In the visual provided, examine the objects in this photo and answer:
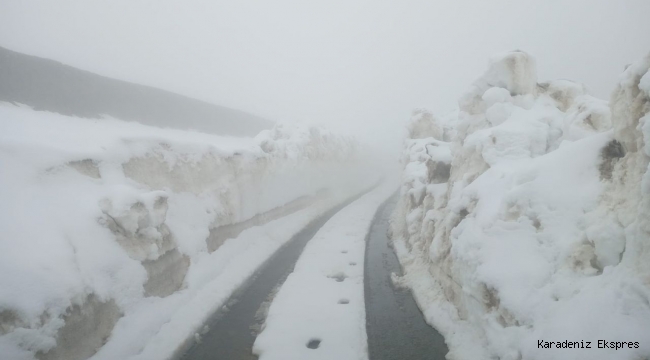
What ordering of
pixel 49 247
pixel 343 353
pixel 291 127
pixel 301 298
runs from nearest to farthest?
1. pixel 49 247
2. pixel 343 353
3. pixel 301 298
4. pixel 291 127

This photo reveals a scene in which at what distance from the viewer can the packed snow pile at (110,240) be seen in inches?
201

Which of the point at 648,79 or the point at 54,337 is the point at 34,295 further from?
the point at 648,79

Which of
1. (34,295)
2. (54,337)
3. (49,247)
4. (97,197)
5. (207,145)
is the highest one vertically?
(207,145)

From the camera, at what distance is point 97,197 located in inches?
272

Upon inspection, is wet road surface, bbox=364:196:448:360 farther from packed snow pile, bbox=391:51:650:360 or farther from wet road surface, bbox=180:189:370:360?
wet road surface, bbox=180:189:370:360

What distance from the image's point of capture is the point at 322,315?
7.36 m

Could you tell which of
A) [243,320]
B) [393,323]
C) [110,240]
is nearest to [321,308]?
[393,323]

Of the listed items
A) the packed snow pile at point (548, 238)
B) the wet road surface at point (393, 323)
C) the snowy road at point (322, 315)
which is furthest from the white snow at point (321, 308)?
the packed snow pile at point (548, 238)

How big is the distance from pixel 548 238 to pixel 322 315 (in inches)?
183

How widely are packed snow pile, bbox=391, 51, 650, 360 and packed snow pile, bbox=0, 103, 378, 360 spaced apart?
5430 millimetres

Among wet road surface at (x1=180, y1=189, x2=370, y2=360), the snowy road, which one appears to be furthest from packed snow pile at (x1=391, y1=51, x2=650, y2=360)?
wet road surface at (x1=180, y1=189, x2=370, y2=360)

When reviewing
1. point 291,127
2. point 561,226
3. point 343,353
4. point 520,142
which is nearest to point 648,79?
point 561,226

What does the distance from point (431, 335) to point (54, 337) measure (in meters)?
6.47

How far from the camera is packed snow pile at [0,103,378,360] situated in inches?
201
